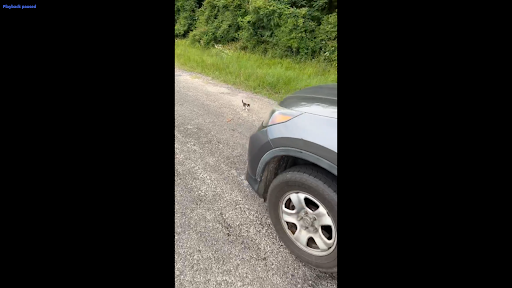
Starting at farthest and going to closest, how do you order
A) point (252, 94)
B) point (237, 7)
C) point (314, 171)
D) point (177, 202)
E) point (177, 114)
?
point (237, 7), point (252, 94), point (177, 114), point (177, 202), point (314, 171)

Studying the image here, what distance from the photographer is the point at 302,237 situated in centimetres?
176

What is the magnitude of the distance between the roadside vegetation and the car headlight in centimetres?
325

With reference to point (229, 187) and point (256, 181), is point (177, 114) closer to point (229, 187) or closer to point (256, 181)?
point (229, 187)

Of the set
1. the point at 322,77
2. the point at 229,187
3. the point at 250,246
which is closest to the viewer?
the point at 250,246

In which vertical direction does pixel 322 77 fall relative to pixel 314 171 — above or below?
above

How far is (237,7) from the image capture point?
9180 mm

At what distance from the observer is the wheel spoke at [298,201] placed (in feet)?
5.64

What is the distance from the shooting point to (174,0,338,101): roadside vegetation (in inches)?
240

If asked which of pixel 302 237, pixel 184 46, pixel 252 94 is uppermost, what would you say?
pixel 184 46

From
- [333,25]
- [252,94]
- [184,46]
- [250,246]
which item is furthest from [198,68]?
[250,246]

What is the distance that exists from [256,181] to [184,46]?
9486 mm

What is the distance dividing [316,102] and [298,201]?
2.52 feet

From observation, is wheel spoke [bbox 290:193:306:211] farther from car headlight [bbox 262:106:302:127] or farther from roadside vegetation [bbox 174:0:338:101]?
roadside vegetation [bbox 174:0:338:101]

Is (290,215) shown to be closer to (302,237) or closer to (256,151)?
(302,237)
